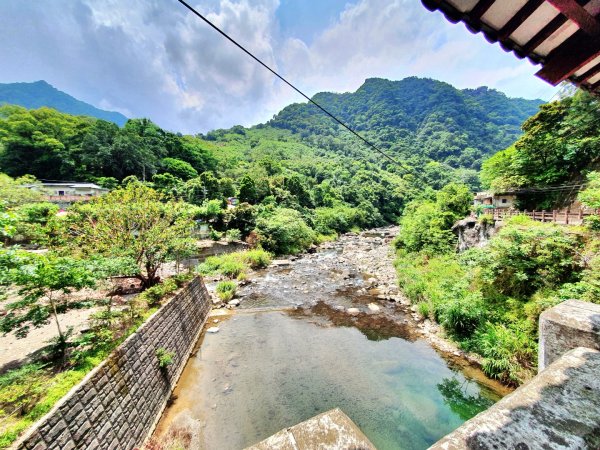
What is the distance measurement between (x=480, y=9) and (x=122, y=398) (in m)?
8.20

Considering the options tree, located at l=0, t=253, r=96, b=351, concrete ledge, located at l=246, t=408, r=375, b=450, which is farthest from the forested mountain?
concrete ledge, located at l=246, t=408, r=375, b=450

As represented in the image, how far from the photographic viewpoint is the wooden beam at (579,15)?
165 cm

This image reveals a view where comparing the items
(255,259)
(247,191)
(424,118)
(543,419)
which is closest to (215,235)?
(247,191)

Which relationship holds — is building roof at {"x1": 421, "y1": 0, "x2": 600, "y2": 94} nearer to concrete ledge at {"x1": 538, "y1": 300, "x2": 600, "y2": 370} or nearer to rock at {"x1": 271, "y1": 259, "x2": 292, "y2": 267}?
concrete ledge at {"x1": 538, "y1": 300, "x2": 600, "y2": 370}

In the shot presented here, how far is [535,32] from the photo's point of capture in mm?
2082

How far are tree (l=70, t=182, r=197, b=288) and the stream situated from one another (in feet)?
13.2

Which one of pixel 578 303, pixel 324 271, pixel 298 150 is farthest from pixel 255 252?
pixel 298 150

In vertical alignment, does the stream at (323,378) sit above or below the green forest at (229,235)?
below

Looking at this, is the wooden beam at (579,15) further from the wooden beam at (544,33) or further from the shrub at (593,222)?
the shrub at (593,222)

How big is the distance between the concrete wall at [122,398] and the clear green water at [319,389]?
0.67 meters

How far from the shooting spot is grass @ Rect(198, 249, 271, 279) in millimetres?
17203

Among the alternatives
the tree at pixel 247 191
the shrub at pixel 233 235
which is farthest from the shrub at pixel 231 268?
the tree at pixel 247 191

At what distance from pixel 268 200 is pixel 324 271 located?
17.8 metres

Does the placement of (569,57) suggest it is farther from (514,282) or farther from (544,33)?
(514,282)
